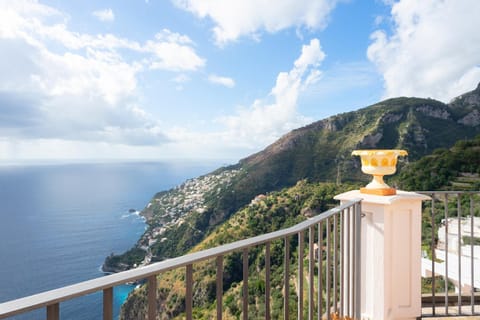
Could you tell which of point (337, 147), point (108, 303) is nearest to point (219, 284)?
point (108, 303)

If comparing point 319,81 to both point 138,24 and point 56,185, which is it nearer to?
point 138,24

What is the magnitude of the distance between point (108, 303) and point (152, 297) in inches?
4.8

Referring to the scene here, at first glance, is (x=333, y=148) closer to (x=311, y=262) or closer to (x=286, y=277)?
(x=311, y=262)

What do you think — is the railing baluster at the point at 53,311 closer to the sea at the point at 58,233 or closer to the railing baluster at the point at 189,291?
the sea at the point at 58,233

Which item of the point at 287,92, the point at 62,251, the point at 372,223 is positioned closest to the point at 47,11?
the point at 287,92

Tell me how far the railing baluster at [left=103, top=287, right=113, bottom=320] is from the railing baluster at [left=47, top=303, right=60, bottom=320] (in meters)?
0.09

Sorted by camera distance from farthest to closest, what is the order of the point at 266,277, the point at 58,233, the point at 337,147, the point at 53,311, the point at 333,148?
the point at 58,233 < the point at 333,148 < the point at 337,147 < the point at 266,277 < the point at 53,311

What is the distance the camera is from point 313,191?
25.4 meters

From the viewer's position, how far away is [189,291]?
0.82 m

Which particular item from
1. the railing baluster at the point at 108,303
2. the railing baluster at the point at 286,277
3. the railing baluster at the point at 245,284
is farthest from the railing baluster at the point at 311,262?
the railing baluster at the point at 108,303

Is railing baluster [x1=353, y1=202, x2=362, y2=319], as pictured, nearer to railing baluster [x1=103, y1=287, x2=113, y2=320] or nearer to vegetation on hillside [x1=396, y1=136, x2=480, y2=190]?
railing baluster [x1=103, y1=287, x2=113, y2=320]

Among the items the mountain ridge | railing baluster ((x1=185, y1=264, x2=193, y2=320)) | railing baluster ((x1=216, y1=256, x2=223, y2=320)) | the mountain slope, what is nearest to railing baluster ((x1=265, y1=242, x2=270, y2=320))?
railing baluster ((x1=216, y1=256, x2=223, y2=320))

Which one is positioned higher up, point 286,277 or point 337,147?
point 337,147

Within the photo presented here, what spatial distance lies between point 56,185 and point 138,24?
106640 millimetres
